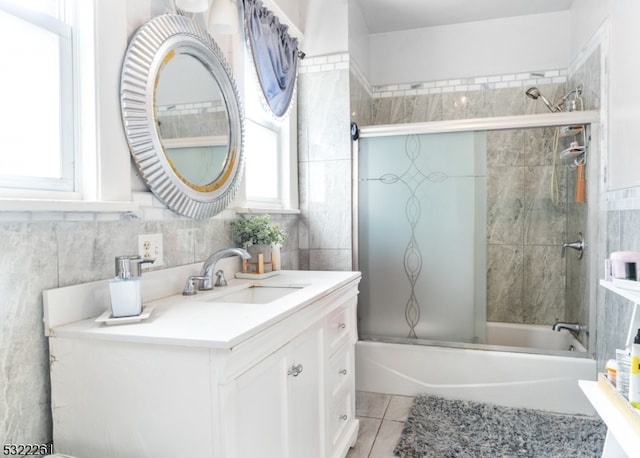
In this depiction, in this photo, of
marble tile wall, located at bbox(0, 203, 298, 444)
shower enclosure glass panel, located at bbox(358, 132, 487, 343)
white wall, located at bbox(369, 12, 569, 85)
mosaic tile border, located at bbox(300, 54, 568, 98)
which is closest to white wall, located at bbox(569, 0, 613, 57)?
white wall, located at bbox(369, 12, 569, 85)

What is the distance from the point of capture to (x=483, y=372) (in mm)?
2613

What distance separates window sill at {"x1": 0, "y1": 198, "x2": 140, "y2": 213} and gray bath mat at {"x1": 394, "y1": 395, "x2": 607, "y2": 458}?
1648mm

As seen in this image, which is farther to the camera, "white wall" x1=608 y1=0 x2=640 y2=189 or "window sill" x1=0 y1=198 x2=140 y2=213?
"white wall" x1=608 y1=0 x2=640 y2=189

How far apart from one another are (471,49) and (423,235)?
5.36ft

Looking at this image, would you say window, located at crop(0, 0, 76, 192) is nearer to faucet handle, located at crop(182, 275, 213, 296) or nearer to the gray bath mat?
faucet handle, located at crop(182, 275, 213, 296)

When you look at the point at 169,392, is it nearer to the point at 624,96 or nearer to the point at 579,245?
the point at 624,96

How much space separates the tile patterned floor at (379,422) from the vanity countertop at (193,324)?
998 mm

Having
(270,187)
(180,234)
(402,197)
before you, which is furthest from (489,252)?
(180,234)

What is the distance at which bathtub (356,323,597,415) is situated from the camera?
247cm

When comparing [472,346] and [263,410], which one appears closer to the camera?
[263,410]

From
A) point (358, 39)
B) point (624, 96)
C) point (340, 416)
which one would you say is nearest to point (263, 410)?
point (340, 416)

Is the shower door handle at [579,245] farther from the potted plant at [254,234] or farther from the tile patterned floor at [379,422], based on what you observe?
the potted plant at [254,234]

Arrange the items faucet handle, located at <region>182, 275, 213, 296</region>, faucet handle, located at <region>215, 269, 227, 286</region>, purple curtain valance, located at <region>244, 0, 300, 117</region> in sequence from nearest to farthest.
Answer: faucet handle, located at <region>182, 275, 213, 296</region>, faucet handle, located at <region>215, 269, 227, 286</region>, purple curtain valance, located at <region>244, 0, 300, 117</region>

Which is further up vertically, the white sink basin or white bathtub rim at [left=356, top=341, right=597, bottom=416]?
the white sink basin
